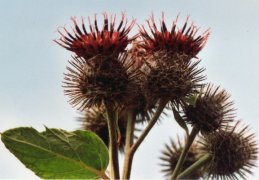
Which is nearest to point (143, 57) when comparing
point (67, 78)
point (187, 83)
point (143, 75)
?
point (143, 75)

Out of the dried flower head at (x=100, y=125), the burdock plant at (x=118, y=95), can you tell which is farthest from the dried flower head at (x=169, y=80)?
the dried flower head at (x=100, y=125)

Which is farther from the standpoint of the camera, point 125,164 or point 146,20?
point 146,20

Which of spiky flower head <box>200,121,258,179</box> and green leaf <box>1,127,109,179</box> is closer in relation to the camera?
green leaf <box>1,127,109,179</box>

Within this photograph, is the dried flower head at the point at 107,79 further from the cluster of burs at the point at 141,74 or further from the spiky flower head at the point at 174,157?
the spiky flower head at the point at 174,157

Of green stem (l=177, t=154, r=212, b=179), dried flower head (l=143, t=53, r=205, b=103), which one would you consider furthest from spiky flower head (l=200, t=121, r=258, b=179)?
dried flower head (l=143, t=53, r=205, b=103)

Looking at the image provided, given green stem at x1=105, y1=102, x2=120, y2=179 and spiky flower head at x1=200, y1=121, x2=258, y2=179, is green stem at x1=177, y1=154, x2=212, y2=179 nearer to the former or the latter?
spiky flower head at x1=200, y1=121, x2=258, y2=179

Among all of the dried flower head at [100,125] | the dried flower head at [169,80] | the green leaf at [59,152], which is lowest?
the green leaf at [59,152]

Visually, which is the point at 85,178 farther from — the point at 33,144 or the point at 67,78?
the point at 67,78
